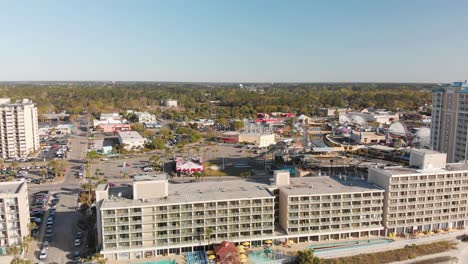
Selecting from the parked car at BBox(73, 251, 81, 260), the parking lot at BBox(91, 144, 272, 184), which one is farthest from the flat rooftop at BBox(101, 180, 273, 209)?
the parking lot at BBox(91, 144, 272, 184)

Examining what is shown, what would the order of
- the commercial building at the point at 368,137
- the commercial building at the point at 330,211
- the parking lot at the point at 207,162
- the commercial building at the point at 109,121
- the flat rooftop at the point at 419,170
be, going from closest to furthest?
the commercial building at the point at 330,211 → the flat rooftop at the point at 419,170 → the parking lot at the point at 207,162 → the commercial building at the point at 368,137 → the commercial building at the point at 109,121

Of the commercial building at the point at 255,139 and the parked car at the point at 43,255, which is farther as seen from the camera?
the commercial building at the point at 255,139

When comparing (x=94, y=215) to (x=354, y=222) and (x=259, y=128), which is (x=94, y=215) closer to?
(x=354, y=222)

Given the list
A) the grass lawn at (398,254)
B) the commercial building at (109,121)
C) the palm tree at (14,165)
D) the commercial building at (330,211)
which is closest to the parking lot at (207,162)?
the palm tree at (14,165)

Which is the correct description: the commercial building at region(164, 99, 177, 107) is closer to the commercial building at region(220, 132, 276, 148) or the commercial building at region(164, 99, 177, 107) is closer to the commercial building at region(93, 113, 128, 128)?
the commercial building at region(93, 113, 128, 128)

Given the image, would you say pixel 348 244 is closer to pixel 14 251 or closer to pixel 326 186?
pixel 326 186

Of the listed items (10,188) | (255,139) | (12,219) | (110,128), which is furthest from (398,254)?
(110,128)

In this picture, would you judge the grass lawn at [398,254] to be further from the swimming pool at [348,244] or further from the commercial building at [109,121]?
the commercial building at [109,121]
